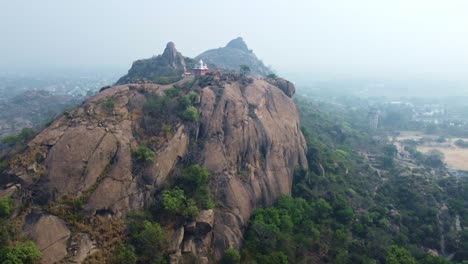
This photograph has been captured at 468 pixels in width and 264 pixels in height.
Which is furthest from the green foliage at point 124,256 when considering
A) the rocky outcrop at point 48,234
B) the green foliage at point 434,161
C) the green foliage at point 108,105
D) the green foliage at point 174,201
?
the green foliage at point 434,161

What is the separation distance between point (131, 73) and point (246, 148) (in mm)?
46442

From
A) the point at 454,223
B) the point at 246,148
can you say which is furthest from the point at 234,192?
the point at 454,223

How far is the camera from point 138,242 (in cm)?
2514

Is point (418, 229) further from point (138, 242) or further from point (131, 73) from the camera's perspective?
point (131, 73)

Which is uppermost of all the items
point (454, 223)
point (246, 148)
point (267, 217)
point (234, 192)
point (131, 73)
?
point (131, 73)

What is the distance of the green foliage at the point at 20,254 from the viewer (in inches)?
798

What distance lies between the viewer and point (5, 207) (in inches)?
907

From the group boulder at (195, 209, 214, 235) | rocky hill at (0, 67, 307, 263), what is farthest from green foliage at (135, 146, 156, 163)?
boulder at (195, 209, 214, 235)

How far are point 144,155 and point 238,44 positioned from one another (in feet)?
409

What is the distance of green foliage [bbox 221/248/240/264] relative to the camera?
87.3 feet

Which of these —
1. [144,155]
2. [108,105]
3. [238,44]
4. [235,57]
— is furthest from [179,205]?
[238,44]

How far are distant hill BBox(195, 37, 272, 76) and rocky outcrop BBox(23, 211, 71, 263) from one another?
343 feet

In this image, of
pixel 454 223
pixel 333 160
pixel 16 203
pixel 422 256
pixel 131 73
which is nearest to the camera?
pixel 16 203

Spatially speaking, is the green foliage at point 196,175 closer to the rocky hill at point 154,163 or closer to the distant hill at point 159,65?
the rocky hill at point 154,163
